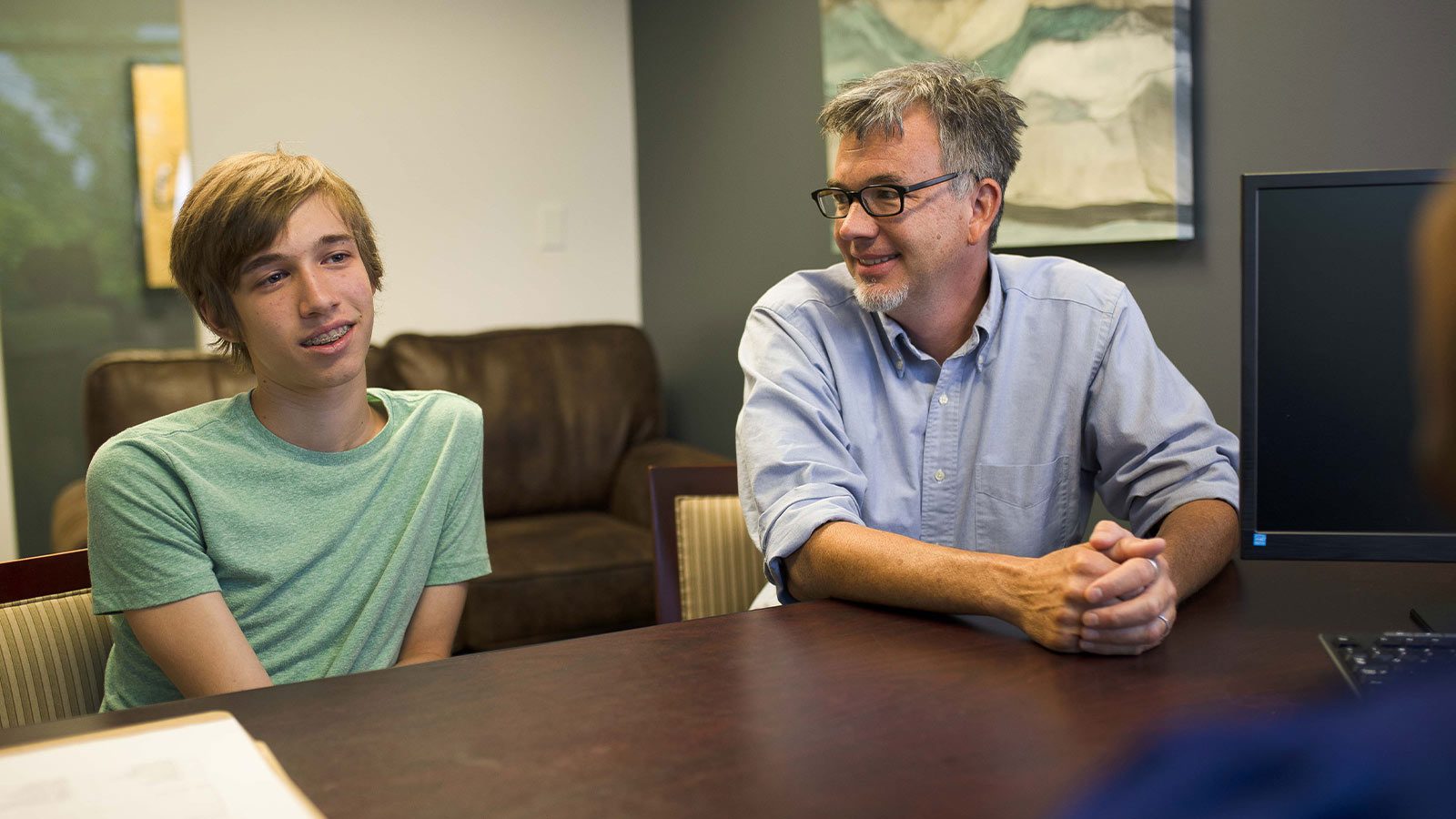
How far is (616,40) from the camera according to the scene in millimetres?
4246

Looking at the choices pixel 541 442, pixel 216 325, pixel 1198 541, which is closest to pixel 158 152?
pixel 541 442

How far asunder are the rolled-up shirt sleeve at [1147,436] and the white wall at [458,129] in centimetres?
272

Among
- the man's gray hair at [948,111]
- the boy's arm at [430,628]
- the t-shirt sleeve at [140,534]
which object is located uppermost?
the man's gray hair at [948,111]

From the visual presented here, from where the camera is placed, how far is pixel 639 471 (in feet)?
11.8

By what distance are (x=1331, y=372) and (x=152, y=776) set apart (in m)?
1.00

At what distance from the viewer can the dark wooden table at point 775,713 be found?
76cm

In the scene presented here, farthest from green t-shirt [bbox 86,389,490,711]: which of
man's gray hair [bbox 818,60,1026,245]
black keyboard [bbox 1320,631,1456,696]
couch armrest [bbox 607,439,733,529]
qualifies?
couch armrest [bbox 607,439,733,529]

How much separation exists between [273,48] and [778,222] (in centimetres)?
169

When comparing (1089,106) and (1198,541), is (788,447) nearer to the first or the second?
(1198,541)

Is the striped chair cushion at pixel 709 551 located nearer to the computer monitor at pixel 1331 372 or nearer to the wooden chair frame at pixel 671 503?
the wooden chair frame at pixel 671 503

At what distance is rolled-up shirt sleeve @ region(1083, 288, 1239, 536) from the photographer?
1.44 meters

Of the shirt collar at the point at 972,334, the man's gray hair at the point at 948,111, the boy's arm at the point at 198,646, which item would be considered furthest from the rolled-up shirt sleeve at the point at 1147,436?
the boy's arm at the point at 198,646

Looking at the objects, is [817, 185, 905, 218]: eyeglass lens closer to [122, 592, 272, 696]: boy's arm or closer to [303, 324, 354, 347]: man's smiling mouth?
[303, 324, 354, 347]: man's smiling mouth

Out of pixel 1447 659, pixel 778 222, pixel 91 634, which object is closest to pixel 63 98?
pixel 778 222
